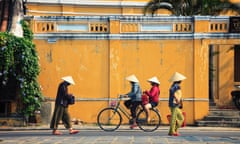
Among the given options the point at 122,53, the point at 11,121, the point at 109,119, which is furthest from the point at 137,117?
the point at 11,121

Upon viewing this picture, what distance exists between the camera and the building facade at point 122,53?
65.3 ft

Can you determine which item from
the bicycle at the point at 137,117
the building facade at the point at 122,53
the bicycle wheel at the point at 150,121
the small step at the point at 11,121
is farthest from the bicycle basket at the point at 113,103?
the small step at the point at 11,121

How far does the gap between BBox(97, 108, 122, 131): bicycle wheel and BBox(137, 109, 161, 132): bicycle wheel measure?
29.5 inches

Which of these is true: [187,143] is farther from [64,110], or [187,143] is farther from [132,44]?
[132,44]

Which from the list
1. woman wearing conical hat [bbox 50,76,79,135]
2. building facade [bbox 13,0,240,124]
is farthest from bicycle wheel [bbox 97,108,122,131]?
woman wearing conical hat [bbox 50,76,79,135]

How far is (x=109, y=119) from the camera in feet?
60.8

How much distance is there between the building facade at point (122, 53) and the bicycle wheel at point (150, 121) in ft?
8.98

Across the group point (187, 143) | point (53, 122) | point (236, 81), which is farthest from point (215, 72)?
point (187, 143)

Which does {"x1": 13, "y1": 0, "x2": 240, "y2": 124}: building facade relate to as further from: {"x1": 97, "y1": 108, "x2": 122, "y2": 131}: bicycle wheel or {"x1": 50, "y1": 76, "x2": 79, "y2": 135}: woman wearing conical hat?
{"x1": 50, "y1": 76, "x2": 79, "y2": 135}: woman wearing conical hat

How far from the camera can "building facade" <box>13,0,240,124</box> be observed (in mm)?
19891

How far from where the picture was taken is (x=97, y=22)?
20.0m

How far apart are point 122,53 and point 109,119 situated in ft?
9.18

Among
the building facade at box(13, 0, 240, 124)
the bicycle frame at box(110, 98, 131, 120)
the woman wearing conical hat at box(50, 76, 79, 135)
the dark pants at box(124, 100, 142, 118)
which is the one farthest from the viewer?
the building facade at box(13, 0, 240, 124)

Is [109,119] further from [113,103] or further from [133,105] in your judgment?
[133,105]
